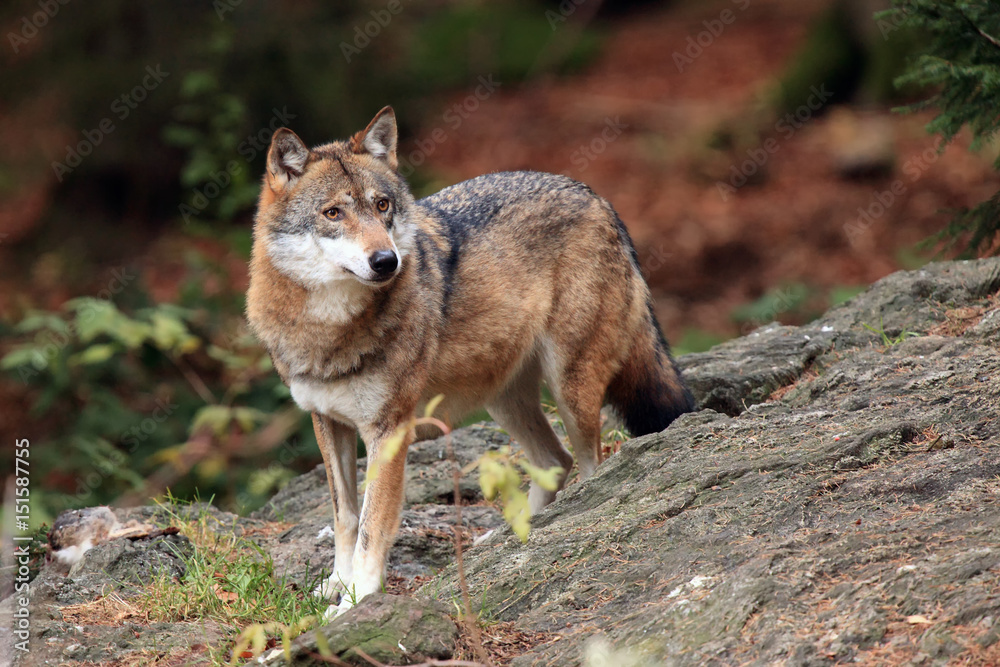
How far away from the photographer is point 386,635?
3729mm

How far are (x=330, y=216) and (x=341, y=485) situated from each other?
4.98 feet

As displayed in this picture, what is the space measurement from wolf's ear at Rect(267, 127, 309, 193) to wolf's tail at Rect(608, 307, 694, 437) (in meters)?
2.40

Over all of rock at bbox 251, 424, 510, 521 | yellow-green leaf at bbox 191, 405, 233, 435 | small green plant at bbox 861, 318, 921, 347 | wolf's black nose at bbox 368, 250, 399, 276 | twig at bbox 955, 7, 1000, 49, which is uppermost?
wolf's black nose at bbox 368, 250, 399, 276

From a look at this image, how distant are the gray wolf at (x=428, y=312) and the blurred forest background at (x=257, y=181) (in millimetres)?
3099

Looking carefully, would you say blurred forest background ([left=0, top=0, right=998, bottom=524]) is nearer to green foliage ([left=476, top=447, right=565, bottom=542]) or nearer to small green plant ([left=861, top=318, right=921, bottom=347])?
small green plant ([left=861, top=318, right=921, bottom=347])

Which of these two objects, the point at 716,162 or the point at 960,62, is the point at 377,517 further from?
the point at 716,162

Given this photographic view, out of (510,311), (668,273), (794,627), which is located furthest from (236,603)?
(668,273)

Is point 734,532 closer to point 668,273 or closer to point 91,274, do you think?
point 668,273

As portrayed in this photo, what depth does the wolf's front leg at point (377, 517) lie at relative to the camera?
4980mm

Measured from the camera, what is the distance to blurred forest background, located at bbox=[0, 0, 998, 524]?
370 inches

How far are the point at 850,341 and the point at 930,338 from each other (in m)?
0.83

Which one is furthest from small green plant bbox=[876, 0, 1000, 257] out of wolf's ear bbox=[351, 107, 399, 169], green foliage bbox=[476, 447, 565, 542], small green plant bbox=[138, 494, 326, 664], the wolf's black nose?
small green plant bbox=[138, 494, 326, 664]

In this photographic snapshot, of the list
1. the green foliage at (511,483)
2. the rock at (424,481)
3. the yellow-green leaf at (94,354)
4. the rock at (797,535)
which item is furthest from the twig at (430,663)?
the yellow-green leaf at (94,354)

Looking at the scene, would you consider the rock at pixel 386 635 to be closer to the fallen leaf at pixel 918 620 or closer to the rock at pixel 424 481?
the fallen leaf at pixel 918 620
